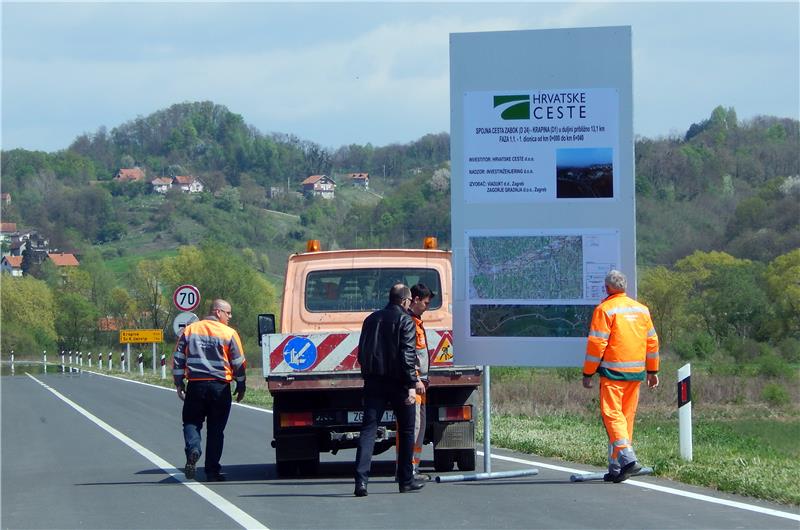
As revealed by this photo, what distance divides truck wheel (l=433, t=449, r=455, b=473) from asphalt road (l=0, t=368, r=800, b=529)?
0.53 m

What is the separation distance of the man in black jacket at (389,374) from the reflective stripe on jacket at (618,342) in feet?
5.14

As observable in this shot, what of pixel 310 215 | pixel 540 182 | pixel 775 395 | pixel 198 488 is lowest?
pixel 775 395

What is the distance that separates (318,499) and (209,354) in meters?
2.31

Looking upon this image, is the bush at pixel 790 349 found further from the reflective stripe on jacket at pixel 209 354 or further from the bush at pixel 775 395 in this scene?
the reflective stripe on jacket at pixel 209 354

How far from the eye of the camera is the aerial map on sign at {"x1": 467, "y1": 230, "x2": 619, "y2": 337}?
36.1 feet

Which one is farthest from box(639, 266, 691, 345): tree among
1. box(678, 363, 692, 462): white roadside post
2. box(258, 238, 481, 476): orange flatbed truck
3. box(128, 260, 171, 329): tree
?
box(258, 238, 481, 476): orange flatbed truck

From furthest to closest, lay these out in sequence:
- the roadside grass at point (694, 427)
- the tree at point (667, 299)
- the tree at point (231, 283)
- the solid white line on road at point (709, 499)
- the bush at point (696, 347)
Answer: the tree at point (231, 283), the tree at point (667, 299), the bush at point (696, 347), the roadside grass at point (694, 427), the solid white line on road at point (709, 499)

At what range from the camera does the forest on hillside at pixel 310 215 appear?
57906 mm

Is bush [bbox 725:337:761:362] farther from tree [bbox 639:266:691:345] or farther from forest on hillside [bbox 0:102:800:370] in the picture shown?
tree [bbox 639:266:691:345]

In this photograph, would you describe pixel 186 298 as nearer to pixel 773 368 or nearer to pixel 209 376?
pixel 209 376

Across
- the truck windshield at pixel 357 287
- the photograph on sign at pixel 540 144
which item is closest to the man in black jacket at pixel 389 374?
the photograph on sign at pixel 540 144

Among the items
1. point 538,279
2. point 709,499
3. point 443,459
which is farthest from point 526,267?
point 709,499

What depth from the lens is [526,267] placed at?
36.4 feet

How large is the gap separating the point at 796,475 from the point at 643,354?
67.0 inches
